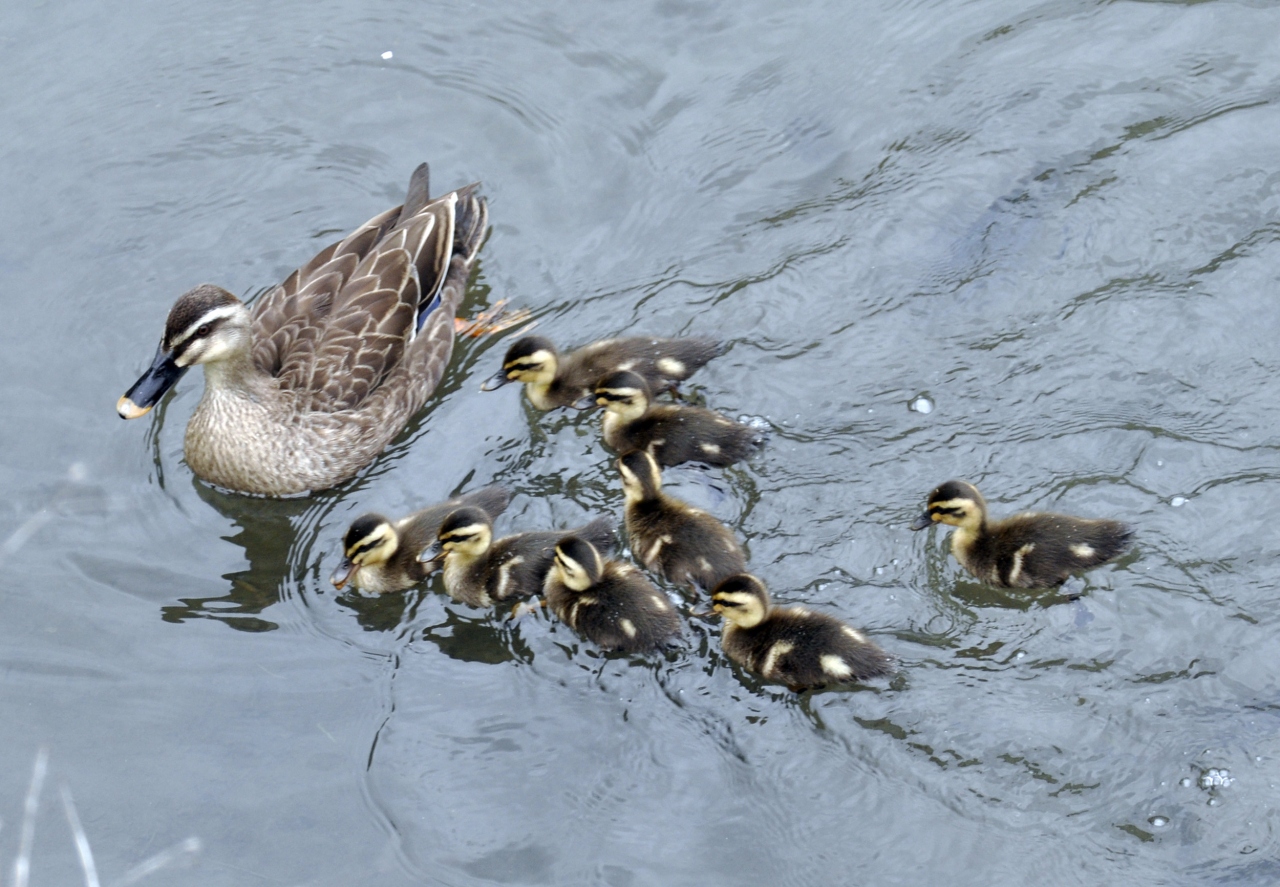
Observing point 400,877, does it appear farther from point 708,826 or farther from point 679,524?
point 679,524

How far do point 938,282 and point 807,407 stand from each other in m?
0.88

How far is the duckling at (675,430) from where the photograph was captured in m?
4.90

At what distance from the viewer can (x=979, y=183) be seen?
5.91m

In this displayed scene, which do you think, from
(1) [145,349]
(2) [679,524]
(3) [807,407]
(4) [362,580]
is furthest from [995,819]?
(1) [145,349]

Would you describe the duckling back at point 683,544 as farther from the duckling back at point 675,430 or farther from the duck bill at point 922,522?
the duck bill at point 922,522

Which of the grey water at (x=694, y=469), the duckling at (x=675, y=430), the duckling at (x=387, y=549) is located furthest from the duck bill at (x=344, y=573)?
the duckling at (x=675, y=430)

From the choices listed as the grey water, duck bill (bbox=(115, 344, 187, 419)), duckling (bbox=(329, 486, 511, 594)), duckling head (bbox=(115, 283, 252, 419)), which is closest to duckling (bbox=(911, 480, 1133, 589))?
the grey water

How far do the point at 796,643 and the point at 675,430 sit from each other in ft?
3.45

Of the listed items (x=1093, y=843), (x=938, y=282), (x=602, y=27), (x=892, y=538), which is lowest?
(x=1093, y=843)

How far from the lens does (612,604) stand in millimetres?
4363

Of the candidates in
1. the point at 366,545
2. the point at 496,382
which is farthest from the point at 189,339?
the point at 496,382

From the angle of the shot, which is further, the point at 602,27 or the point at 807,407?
the point at 602,27

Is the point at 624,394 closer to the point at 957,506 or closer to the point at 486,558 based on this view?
the point at 486,558

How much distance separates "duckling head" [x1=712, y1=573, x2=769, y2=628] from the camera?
164 inches
